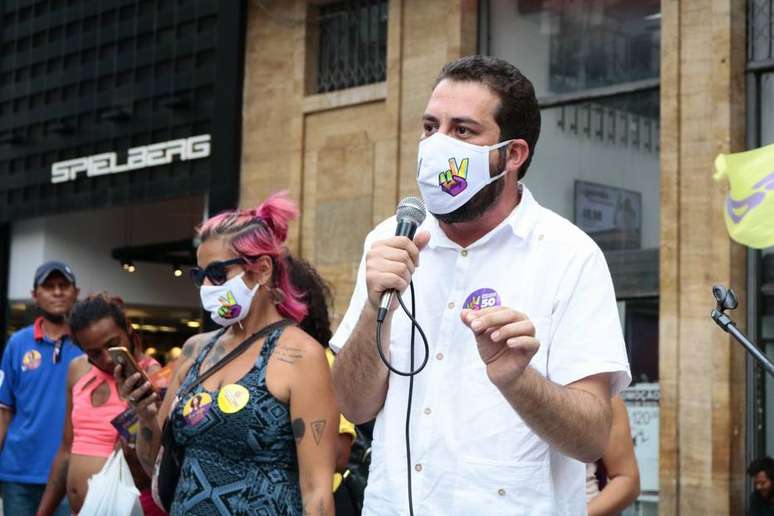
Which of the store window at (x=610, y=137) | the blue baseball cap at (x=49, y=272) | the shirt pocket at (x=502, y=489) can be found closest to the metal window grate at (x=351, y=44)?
the store window at (x=610, y=137)

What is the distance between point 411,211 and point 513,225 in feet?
0.82

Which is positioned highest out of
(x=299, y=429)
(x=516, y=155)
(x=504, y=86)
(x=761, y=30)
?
(x=761, y=30)

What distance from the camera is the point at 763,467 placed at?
9242 millimetres

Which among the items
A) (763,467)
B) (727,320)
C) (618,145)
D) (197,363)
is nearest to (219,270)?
(197,363)

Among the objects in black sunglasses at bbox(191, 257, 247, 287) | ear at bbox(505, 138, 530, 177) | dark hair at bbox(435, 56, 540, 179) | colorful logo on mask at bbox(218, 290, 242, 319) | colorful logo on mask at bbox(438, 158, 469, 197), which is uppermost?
dark hair at bbox(435, 56, 540, 179)

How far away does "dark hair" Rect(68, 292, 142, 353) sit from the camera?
729 cm

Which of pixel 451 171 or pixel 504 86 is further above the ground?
pixel 504 86

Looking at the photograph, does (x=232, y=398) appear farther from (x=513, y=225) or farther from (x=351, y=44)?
(x=351, y=44)

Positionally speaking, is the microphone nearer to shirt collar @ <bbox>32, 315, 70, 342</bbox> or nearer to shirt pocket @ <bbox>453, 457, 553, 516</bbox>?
shirt pocket @ <bbox>453, 457, 553, 516</bbox>

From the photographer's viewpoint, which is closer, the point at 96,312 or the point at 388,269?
the point at 388,269

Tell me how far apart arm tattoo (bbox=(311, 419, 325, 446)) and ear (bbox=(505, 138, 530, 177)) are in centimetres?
174

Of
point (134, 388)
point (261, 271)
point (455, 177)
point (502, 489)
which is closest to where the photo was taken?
point (502, 489)

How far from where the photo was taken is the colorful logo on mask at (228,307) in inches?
202

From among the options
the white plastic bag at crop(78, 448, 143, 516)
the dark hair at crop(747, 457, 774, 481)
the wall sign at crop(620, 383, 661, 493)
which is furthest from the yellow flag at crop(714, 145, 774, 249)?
the white plastic bag at crop(78, 448, 143, 516)
